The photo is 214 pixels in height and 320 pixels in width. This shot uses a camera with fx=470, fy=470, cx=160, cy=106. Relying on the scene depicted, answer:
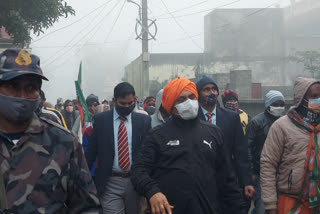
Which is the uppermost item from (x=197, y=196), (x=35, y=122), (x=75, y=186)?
(x=35, y=122)

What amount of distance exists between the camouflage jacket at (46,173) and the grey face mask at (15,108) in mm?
74

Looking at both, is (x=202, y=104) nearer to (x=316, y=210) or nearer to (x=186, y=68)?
(x=316, y=210)

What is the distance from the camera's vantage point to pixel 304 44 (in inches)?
1825

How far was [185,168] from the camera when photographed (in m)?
3.41

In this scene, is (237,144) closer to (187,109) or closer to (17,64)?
(187,109)

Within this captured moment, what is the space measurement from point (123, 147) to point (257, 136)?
1.88 m

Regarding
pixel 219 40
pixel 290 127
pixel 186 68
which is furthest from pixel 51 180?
pixel 219 40

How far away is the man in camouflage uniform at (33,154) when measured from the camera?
216 cm

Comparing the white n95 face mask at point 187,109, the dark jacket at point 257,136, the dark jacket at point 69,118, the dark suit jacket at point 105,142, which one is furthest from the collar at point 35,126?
the dark jacket at point 69,118

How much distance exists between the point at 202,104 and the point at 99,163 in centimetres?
123

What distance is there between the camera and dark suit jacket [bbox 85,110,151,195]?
4793 millimetres

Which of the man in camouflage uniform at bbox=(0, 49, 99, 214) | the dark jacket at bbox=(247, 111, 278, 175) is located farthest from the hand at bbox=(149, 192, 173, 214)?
the dark jacket at bbox=(247, 111, 278, 175)

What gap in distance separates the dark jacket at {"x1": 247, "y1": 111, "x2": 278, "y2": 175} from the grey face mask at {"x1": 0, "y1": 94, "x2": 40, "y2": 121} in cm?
399

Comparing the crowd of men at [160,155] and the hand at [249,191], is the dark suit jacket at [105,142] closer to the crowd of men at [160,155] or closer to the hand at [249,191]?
the crowd of men at [160,155]
